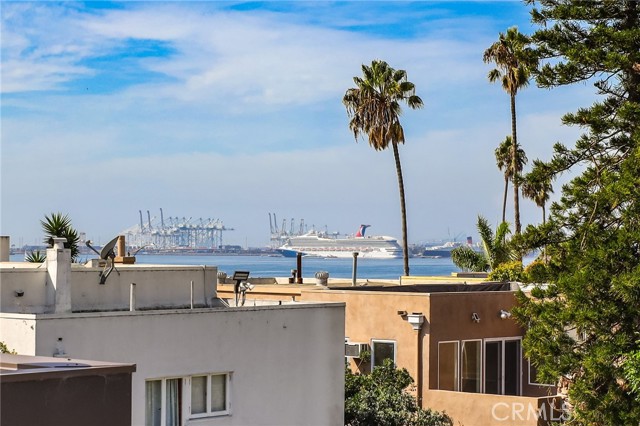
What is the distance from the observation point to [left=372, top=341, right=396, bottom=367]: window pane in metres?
25.2

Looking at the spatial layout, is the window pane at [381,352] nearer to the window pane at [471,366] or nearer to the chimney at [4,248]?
the window pane at [471,366]

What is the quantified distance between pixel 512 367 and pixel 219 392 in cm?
1076

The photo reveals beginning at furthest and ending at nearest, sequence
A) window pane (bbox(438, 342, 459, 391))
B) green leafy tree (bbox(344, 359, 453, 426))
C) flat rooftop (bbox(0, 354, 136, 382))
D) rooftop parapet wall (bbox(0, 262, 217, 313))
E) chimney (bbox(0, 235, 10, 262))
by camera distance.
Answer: window pane (bbox(438, 342, 459, 391))
green leafy tree (bbox(344, 359, 453, 426))
chimney (bbox(0, 235, 10, 262))
rooftop parapet wall (bbox(0, 262, 217, 313))
flat rooftop (bbox(0, 354, 136, 382))

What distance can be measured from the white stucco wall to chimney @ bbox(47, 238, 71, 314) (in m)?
1.61

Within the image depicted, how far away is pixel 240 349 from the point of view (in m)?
18.0

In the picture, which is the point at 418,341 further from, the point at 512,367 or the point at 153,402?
the point at 153,402

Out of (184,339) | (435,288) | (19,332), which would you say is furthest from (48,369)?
(435,288)

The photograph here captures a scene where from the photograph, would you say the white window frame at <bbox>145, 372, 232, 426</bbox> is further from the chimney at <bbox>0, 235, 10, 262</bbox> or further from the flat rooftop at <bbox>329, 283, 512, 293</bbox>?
the flat rooftop at <bbox>329, 283, 512, 293</bbox>

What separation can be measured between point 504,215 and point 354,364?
45.1 m

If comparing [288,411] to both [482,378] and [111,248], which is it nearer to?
[111,248]

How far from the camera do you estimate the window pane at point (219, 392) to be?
17778mm

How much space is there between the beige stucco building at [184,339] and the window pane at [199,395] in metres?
0.02

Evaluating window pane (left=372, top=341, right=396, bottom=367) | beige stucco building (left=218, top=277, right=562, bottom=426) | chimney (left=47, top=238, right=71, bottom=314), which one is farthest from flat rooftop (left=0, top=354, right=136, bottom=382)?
window pane (left=372, top=341, right=396, bottom=367)

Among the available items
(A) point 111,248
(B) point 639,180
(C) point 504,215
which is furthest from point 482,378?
(C) point 504,215
